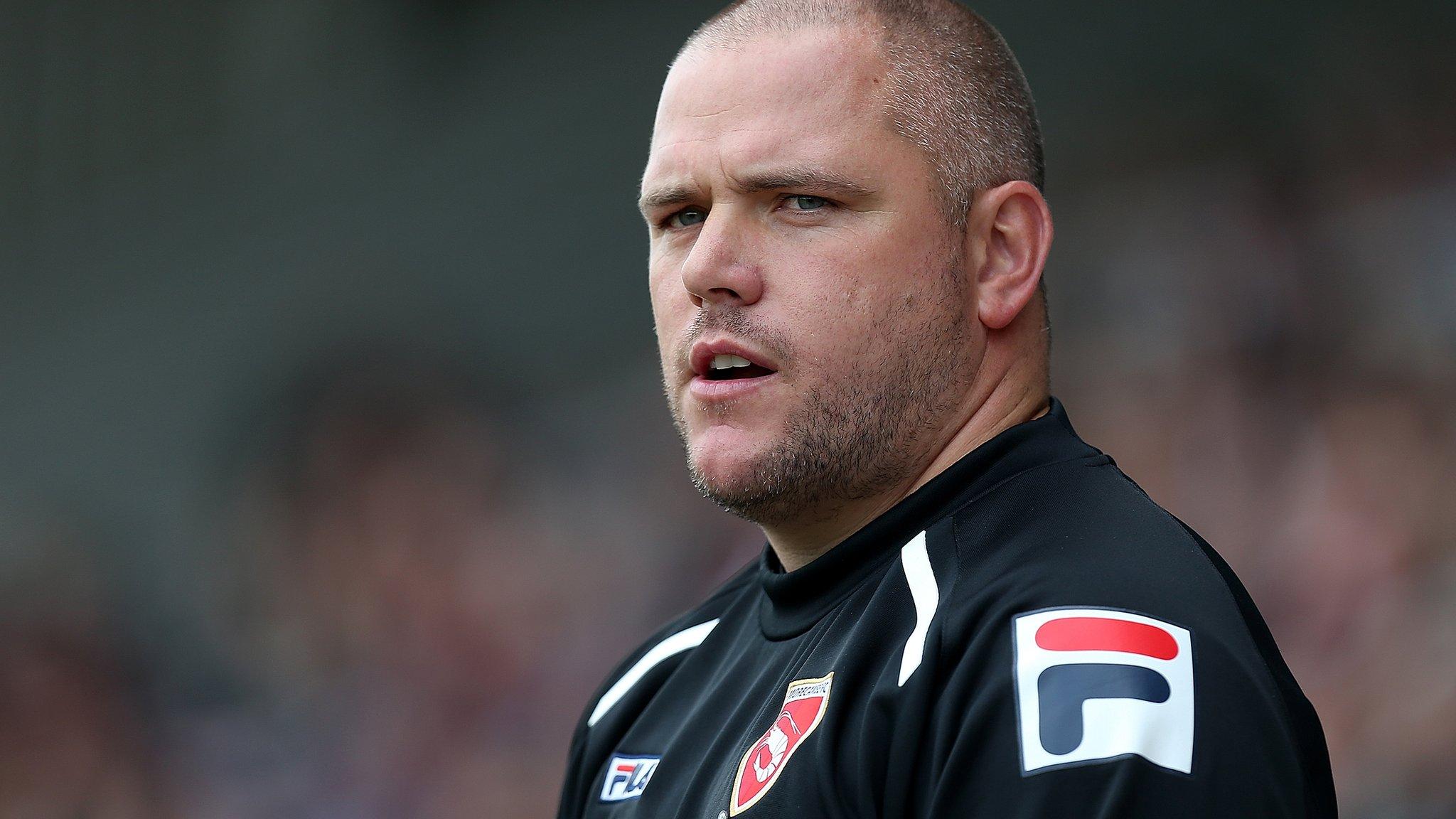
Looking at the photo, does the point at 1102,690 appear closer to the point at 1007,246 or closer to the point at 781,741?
the point at 781,741

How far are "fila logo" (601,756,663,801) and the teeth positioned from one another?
50 centimetres

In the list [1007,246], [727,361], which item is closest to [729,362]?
[727,361]

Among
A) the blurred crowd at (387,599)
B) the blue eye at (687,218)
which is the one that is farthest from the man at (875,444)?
the blurred crowd at (387,599)

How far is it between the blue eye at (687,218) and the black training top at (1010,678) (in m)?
0.44

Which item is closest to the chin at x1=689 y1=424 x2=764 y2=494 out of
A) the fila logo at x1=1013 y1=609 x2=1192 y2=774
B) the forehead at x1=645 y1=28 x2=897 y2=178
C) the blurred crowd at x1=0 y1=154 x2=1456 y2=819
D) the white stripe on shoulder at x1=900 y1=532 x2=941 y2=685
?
the white stripe on shoulder at x1=900 y1=532 x2=941 y2=685

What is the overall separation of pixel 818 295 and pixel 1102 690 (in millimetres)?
605

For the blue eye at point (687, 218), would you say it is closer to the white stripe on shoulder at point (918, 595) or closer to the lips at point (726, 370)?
the lips at point (726, 370)

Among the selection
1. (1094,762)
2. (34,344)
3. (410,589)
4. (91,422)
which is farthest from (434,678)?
(1094,762)

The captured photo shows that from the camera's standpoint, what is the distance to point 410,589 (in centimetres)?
484

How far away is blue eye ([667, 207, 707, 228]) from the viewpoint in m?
1.72

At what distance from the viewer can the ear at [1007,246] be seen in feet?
5.44

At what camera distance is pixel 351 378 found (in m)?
4.96

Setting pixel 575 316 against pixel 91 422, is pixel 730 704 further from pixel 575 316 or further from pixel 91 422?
pixel 91 422

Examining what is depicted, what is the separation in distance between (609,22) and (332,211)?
4.08ft
